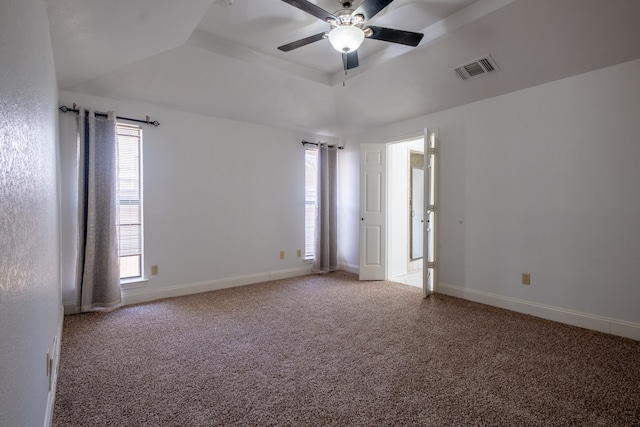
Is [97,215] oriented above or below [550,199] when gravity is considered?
below

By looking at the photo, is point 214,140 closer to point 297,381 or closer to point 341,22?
point 341,22

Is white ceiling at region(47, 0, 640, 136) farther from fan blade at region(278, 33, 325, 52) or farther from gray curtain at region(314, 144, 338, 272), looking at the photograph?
gray curtain at region(314, 144, 338, 272)

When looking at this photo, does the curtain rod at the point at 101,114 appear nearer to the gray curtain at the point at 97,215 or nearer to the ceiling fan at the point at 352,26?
the gray curtain at the point at 97,215

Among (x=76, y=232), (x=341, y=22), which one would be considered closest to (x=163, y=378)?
(x=76, y=232)

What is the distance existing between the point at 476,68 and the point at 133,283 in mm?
4337

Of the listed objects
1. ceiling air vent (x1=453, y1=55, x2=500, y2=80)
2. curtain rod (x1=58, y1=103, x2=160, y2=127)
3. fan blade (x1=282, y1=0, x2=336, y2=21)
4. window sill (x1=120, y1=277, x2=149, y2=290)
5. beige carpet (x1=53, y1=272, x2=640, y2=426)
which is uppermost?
ceiling air vent (x1=453, y1=55, x2=500, y2=80)

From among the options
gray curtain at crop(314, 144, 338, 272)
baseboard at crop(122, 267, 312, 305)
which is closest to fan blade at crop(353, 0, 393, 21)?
gray curtain at crop(314, 144, 338, 272)

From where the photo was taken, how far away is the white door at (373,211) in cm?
476

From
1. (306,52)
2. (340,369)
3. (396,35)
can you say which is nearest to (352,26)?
(396,35)

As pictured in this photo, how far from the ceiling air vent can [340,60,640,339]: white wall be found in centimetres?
40

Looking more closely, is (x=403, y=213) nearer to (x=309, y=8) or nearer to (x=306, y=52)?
(x=306, y=52)

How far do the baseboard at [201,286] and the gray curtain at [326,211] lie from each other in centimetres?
32

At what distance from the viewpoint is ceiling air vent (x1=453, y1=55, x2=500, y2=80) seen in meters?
3.06

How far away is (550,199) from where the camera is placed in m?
3.09
